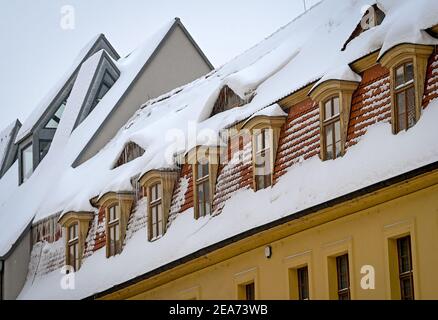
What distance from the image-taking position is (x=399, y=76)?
30.5 m

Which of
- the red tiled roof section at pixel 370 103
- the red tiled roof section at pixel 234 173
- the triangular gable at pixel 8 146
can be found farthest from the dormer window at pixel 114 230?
the triangular gable at pixel 8 146

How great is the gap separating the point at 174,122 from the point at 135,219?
260 cm

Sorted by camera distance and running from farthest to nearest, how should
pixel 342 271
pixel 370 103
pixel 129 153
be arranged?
pixel 129 153
pixel 342 271
pixel 370 103

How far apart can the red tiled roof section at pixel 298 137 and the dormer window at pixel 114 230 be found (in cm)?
812

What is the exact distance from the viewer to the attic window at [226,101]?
37.9 metres

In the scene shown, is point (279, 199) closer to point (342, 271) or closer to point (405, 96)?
point (342, 271)

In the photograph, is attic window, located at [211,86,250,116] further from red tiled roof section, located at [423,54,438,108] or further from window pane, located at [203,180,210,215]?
red tiled roof section, located at [423,54,438,108]

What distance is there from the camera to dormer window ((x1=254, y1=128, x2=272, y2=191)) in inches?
1369

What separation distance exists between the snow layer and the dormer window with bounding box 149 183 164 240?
13.3 inches

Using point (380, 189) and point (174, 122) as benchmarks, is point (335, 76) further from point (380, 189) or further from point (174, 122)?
point (174, 122)

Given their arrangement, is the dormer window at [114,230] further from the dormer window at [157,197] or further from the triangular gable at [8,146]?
the triangular gable at [8,146]

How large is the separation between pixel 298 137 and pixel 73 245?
487 inches

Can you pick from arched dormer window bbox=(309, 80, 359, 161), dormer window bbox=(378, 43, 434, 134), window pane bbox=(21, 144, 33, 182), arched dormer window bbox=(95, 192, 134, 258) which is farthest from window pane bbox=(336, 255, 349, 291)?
window pane bbox=(21, 144, 33, 182)

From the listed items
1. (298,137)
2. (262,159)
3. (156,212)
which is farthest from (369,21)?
(156,212)
